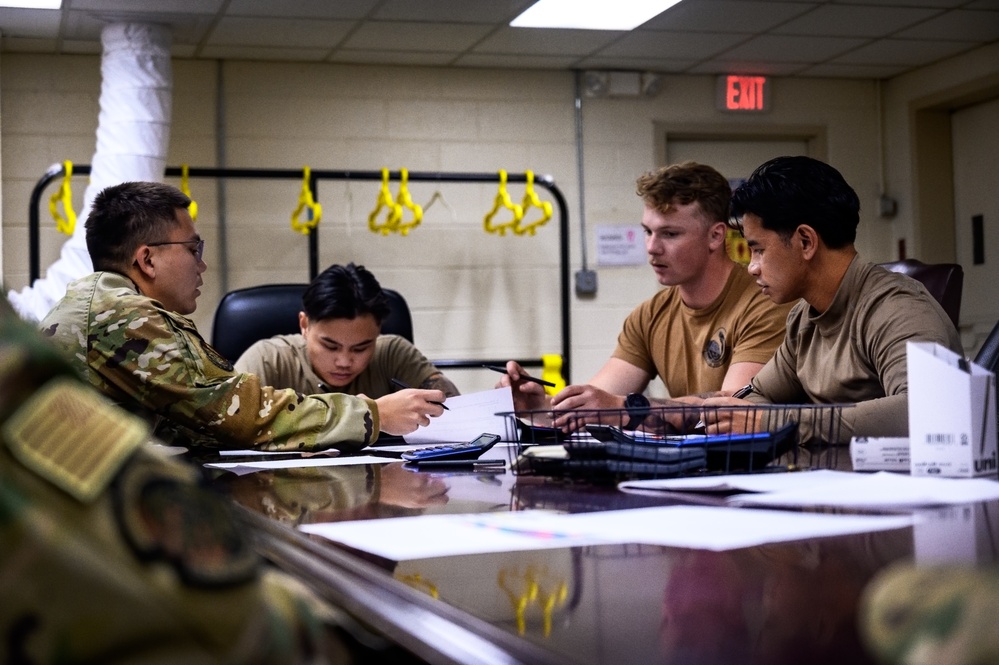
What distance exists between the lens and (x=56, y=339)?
2.04m

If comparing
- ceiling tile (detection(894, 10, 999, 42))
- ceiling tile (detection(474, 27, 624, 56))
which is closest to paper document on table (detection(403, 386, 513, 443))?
ceiling tile (detection(474, 27, 624, 56))

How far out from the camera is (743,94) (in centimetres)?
550

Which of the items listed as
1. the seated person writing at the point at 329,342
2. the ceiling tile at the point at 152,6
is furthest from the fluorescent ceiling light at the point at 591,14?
the seated person writing at the point at 329,342

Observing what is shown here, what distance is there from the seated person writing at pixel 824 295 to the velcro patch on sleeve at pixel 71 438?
5.46 ft

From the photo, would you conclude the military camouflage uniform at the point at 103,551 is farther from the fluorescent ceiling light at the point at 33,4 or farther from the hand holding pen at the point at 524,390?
the fluorescent ceiling light at the point at 33,4

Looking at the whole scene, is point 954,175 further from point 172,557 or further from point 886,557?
point 172,557

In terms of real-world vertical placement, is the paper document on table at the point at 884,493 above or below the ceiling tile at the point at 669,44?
below

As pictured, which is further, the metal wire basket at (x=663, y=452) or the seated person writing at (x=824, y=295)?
the seated person writing at (x=824, y=295)

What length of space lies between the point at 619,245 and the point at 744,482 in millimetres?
4204

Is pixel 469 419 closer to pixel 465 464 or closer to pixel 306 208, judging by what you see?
pixel 465 464

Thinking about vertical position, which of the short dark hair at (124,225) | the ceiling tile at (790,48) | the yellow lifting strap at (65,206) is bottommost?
the short dark hair at (124,225)

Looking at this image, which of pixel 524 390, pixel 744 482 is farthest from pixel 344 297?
pixel 744 482

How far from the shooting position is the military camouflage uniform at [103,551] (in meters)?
0.39

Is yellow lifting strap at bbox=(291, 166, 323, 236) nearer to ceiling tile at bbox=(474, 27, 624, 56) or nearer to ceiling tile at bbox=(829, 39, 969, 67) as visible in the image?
ceiling tile at bbox=(474, 27, 624, 56)
